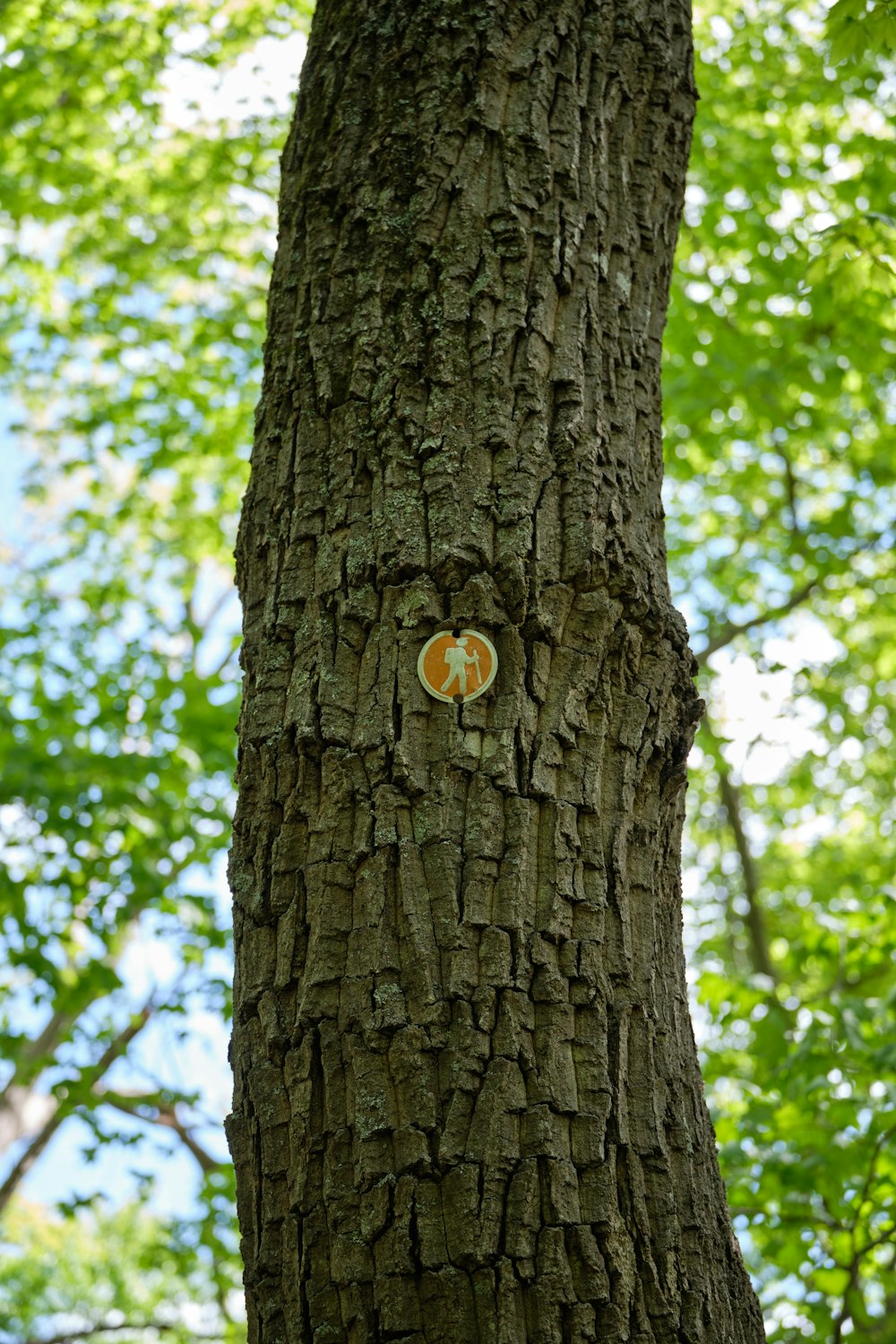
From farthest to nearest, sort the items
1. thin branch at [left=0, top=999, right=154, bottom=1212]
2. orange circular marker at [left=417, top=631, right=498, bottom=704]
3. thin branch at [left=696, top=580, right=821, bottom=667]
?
Result: 1. thin branch at [left=696, top=580, right=821, bottom=667]
2. thin branch at [left=0, top=999, right=154, bottom=1212]
3. orange circular marker at [left=417, top=631, right=498, bottom=704]

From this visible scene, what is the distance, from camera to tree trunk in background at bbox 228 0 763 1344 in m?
1.43

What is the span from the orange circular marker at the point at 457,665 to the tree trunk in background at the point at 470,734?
21mm

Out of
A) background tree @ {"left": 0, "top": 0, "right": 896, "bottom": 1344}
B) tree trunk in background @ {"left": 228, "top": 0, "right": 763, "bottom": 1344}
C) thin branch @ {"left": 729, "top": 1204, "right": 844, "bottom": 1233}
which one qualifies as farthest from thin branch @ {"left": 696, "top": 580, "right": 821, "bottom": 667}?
tree trunk in background @ {"left": 228, "top": 0, "right": 763, "bottom": 1344}

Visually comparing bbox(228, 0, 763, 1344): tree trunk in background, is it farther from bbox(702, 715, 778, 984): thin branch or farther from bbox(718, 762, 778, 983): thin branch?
bbox(718, 762, 778, 983): thin branch

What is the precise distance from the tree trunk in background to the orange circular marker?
21mm

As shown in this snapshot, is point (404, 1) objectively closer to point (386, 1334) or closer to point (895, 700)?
point (386, 1334)

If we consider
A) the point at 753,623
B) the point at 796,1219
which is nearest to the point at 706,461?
the point at 753,623

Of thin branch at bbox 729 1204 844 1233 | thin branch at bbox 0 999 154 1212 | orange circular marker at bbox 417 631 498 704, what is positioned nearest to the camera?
orange circular marker at bbox 417 631 498 704

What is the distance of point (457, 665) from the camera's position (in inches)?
65.2

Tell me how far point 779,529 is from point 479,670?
860 cm

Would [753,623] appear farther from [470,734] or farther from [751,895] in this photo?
[470,734]

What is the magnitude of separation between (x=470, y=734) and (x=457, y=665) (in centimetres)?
10

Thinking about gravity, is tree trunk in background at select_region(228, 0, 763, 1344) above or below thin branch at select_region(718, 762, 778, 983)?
below

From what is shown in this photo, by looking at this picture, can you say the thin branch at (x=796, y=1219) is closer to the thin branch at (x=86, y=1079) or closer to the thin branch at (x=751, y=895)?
the thin branch at (x=86, y=1079)
